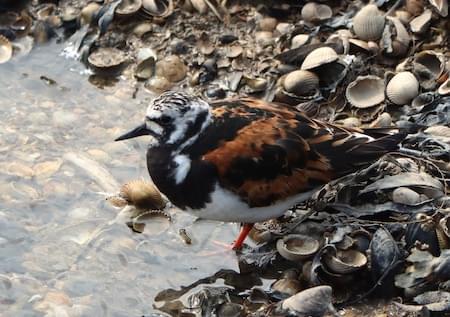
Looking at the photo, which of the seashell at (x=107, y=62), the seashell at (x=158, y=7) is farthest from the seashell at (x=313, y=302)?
the seashell at (x=158, y=7)

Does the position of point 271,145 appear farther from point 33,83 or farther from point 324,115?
point 33,83

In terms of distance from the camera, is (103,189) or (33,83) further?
(33,83)

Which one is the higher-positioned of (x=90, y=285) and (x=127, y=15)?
(x=127, y=15)

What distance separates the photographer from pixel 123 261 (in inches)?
184

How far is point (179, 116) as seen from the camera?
431cm

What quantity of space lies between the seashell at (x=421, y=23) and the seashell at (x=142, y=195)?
74.1 inches

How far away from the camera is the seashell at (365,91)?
5297 mm

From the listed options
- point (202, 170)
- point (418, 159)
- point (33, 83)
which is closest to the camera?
point (202, 170)

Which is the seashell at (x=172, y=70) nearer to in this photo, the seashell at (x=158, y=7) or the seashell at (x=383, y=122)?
the seashell at (x=158, y=7)

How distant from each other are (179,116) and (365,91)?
1477 millimetres

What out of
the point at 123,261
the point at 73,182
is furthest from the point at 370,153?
the point at 73,182

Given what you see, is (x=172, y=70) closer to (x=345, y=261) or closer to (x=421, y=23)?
(x=421, y=23)

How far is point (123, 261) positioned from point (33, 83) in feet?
5.92

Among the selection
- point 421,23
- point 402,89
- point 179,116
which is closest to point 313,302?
point 179,116
